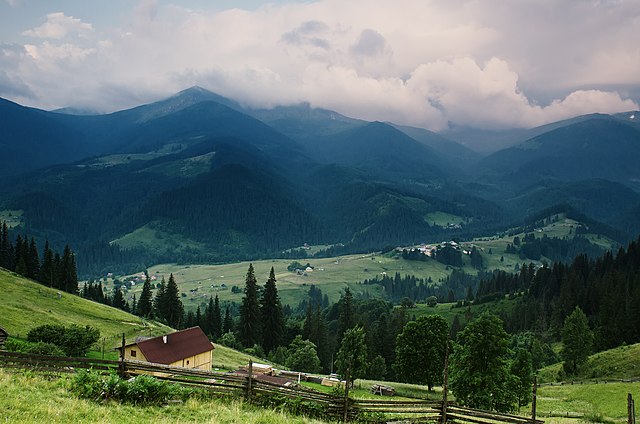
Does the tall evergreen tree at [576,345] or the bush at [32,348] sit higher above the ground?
the bush at [32,348]

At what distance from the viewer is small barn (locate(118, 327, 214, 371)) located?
55.2m

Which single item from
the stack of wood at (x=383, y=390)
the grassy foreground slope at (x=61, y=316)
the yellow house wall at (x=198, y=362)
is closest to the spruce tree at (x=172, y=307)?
the grassy foreground slope at (x=61, y=316)

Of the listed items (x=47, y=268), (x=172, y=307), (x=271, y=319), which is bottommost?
(x=271, y=319)

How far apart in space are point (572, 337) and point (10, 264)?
452 ft

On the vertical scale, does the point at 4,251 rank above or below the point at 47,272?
above

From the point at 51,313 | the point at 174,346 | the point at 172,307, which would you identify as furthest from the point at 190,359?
the point at 172,307

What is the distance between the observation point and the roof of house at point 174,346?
55.5m

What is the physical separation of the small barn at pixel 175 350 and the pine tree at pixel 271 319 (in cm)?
4345

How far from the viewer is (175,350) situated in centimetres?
5903

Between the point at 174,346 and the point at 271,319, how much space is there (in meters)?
51.7

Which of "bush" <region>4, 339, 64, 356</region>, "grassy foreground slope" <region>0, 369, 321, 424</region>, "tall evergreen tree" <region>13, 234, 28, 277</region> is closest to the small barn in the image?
"bush" <region>4, 339, 64, 356</region>

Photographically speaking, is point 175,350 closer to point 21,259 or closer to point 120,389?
point 120,389

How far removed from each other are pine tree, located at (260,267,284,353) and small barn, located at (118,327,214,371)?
4345 centimetres

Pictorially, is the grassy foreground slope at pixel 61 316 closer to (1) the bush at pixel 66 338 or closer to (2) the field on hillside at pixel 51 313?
(2) the field on hillside at pixel 51 313
